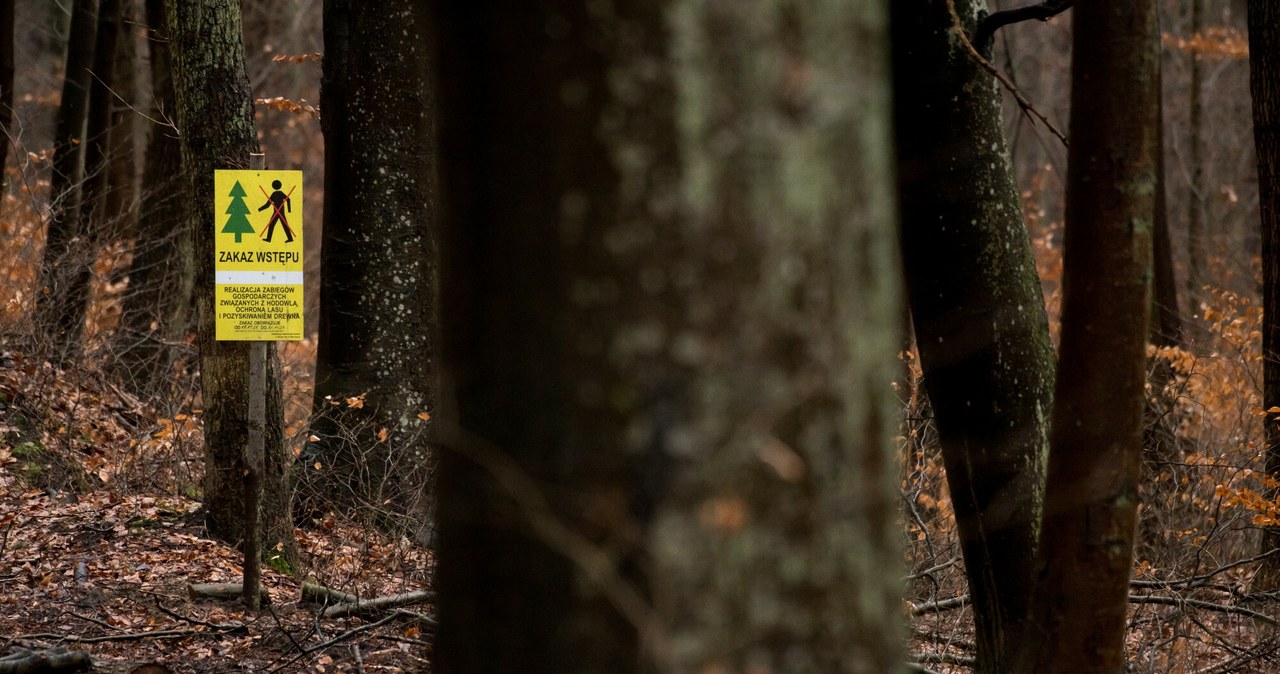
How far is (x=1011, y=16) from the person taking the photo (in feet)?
12.8

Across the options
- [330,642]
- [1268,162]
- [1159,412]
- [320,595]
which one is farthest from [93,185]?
[1268,162]

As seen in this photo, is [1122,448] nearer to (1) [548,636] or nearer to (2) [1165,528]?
(1) [548,636]

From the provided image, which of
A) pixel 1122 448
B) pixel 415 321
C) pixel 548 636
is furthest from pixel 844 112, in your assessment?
pixel 415 321

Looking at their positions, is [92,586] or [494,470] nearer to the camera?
[494,470]

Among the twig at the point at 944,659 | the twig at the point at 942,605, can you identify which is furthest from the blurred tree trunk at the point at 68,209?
the twig at the point at 944,659

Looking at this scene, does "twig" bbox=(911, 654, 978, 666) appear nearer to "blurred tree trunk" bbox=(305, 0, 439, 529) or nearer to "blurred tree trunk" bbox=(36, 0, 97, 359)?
"blurred tree trunk" bbox=(305, 0, 439, 529)

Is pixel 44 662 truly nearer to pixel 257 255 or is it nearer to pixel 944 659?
pixel 257 255

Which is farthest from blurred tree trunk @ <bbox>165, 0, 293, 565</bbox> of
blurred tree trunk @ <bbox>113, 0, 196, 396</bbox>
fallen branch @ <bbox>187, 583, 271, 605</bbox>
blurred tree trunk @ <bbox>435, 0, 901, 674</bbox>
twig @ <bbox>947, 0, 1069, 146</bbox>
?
blurred tree trunk @ <bbox>435, 0, 901, 674</bbox>

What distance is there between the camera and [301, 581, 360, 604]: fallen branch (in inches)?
253

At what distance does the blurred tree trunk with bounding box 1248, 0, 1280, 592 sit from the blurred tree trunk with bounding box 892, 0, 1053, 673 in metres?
4.46

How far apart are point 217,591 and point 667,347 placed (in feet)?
19.4

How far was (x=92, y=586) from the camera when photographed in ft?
22.3

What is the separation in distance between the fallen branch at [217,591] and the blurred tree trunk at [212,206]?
2.50 ft

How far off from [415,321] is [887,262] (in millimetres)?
7976
